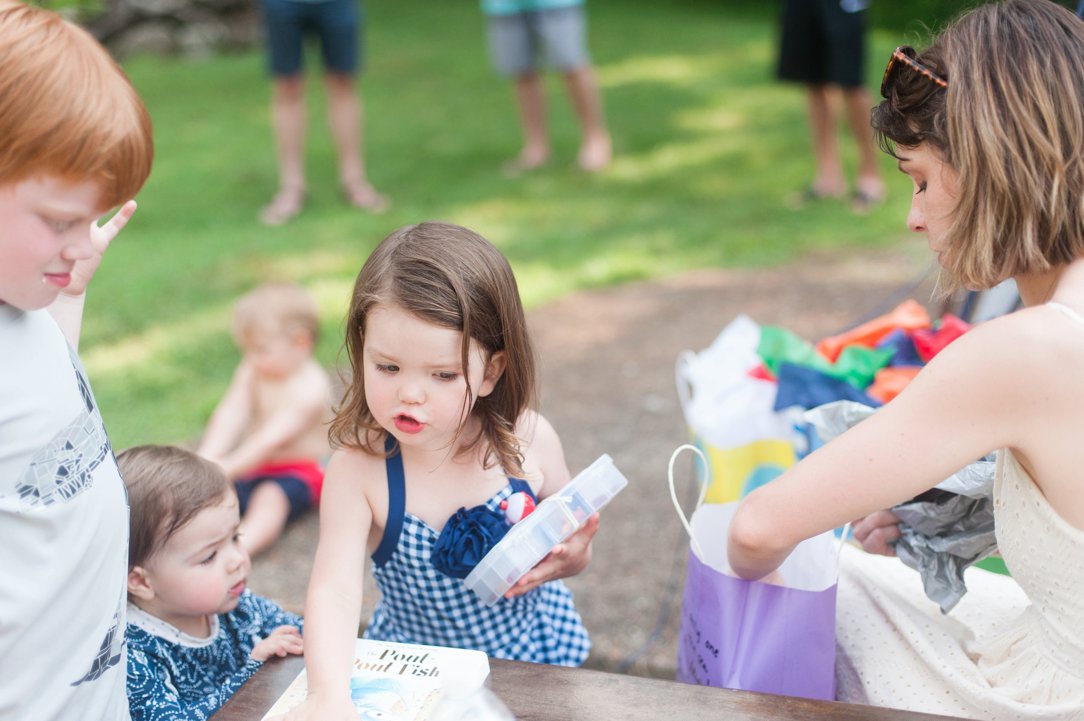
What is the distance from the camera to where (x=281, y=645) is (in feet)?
5.58

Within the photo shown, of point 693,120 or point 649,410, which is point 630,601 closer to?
point 649,410

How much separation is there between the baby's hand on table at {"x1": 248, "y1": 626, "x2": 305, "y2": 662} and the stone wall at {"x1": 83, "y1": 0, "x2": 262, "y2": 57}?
11.6 metres

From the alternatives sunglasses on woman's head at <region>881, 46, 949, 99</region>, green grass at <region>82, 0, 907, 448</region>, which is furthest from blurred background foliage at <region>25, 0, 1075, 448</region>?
sunglasses on woman's head at <region>881, 46, 949, 99</region>

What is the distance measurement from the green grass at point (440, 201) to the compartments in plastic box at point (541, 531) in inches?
106

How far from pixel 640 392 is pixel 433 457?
2614 millimetres

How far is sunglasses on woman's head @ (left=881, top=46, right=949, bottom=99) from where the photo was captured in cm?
161

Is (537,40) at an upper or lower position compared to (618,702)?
lower

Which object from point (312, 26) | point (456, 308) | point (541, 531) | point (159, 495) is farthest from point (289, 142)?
point (541, 531)

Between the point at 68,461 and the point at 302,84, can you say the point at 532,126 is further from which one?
the point at 68,461

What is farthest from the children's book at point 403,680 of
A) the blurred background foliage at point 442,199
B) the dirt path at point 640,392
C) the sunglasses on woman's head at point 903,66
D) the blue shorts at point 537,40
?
the blue shorts at point 537,40

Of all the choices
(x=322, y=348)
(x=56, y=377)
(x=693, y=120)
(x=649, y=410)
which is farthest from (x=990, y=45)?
(x=693, y=120)

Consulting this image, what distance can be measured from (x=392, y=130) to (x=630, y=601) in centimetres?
645

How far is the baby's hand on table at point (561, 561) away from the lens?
75.9 inches

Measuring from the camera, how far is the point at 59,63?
1.28 m
